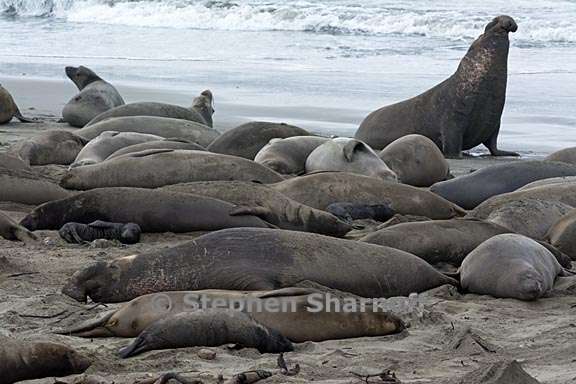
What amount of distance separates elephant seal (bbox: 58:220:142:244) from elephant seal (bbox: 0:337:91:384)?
2.08m

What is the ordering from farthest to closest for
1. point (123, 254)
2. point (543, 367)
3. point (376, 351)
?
point (123, 254) < point (376, 351) < point (543, 367)

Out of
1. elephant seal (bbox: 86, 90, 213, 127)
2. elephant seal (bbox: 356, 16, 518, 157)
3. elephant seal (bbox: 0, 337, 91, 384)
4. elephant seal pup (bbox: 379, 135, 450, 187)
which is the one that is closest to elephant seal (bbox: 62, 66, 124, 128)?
elephant seal (bbox: 86, 90, 213, 127)

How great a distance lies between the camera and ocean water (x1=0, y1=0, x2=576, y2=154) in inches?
503

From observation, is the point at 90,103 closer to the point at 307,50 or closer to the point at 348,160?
the point at 348,160

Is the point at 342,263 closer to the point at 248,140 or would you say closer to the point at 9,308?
the point at 9,308

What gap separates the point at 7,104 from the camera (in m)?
11.3

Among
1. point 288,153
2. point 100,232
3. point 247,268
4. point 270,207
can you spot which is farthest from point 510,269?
point 288,153

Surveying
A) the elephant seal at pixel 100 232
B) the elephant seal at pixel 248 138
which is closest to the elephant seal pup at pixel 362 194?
the elephant seal at pixel 100 232

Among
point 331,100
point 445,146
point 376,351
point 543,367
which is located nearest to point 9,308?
point 376,351

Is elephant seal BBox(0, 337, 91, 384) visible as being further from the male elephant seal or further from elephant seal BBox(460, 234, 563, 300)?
elephant seal BBox(460, 234, 563, 300)

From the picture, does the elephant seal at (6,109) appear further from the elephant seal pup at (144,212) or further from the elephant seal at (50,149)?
the elephant seal pup at (144,212)

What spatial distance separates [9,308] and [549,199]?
133 inches

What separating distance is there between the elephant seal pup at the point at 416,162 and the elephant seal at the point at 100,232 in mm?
2967

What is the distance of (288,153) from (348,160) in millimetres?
630
